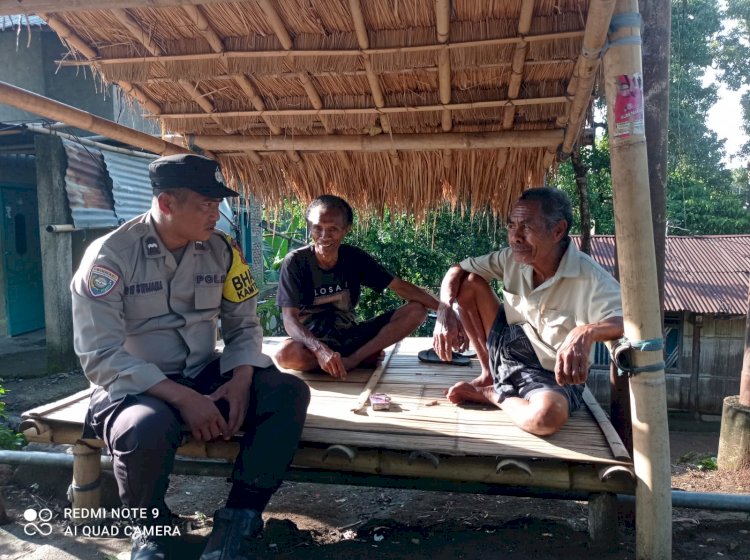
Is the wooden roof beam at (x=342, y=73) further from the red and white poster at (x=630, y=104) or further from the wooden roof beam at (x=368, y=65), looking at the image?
the red and white poster at (x=630, y=104)

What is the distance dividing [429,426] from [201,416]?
107 centimetres

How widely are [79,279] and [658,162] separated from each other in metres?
2.85

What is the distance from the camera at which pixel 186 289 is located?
270cm

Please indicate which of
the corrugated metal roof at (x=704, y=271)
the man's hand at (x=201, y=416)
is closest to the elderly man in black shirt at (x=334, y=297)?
the man's hand at (x=201, y=416)

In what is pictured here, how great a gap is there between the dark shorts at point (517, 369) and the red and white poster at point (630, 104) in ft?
4.08

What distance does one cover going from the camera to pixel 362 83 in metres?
3.22

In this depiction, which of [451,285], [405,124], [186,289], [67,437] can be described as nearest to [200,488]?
[67,437]

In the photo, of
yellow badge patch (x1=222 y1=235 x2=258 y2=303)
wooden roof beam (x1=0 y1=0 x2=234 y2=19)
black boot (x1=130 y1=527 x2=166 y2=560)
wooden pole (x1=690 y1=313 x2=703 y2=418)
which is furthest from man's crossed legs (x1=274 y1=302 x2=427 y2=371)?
wooden pole (x1=690 y1=313 x2=703 y2=418)

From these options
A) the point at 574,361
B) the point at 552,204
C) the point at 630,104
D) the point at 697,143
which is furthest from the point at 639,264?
the point at 697,143

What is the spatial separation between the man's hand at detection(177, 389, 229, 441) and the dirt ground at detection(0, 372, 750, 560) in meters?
0.43

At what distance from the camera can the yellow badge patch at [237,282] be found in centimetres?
286

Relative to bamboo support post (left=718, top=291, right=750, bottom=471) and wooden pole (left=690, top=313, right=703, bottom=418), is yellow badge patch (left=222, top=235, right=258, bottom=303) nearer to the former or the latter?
bamboo support post (left=718, top=291, right=750, bottom=471)

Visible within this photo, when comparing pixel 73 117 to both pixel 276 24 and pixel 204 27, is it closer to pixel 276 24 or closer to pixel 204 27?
pixel 204 27

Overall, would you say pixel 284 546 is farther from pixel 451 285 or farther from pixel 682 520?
pixel 682 520
